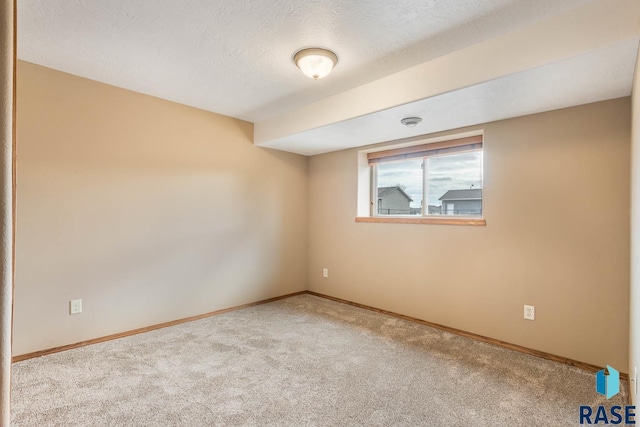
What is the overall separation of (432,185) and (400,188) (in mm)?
435

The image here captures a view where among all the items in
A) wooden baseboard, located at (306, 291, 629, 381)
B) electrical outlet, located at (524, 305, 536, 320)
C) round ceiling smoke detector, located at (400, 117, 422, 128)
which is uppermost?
round ceiling smoke detector, located at (400, 117, 422, 128)

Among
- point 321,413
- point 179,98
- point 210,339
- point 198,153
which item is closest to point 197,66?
point 179,98

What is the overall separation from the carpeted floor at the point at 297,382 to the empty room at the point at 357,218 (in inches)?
0.7

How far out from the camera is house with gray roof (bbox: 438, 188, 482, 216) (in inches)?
123

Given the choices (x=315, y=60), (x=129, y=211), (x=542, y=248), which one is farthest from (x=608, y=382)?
(x=129, y=211)

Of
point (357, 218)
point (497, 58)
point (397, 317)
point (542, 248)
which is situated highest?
point (497, 58)

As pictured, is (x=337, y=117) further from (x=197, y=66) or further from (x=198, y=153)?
(x=198, y=153)

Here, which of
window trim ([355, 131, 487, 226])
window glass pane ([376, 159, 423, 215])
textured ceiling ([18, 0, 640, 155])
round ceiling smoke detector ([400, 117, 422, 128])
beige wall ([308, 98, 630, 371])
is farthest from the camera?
window glass pane ([376, 159, 423, 215])

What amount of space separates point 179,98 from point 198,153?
572mm

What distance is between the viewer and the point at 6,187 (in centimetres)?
68

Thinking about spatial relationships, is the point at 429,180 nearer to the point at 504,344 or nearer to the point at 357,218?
the point at 357,218

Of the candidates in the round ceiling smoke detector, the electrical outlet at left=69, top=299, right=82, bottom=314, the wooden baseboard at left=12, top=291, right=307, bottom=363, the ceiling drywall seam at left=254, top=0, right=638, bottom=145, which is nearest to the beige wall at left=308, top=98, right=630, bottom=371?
the round ceiling smoke detector

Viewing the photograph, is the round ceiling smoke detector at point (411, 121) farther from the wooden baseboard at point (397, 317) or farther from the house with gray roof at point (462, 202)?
the wooden baseboard at point (397, 317)

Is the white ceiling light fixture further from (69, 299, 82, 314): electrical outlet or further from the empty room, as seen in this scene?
(69, 299, 82, 314): electrical outlet
